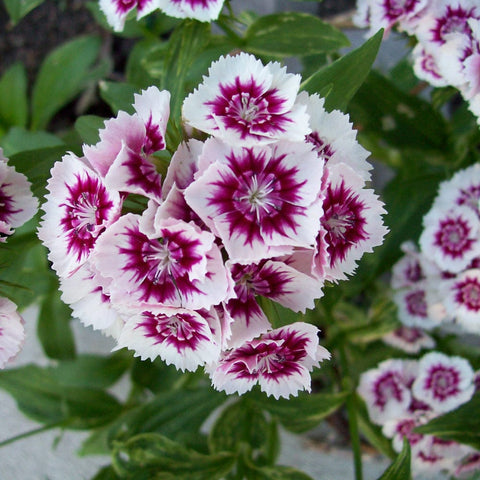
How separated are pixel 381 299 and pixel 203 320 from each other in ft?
3.61

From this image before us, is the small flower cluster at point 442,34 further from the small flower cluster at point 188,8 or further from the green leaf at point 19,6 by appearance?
the green leaf at point 19,6

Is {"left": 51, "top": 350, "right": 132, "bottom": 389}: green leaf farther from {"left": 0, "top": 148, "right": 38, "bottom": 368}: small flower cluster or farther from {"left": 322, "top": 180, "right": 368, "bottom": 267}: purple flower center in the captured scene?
{"left": 322, "top": 180, "right": 368, "bottom": 267}: purple flower center

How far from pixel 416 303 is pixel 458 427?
0.37 meters

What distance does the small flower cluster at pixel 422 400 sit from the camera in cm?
144

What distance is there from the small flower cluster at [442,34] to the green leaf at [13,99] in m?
1.10

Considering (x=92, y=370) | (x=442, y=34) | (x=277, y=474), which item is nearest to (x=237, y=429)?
(x=277, y=474)

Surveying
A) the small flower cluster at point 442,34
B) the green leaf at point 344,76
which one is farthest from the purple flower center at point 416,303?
the green leaf at point 344,76

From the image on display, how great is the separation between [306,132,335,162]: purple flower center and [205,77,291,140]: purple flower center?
0.07m

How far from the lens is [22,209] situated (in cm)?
112

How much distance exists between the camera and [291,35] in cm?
147

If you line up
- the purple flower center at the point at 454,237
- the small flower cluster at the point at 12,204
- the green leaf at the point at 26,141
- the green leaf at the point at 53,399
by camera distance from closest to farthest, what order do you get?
the small flower cluster at the point at 12,204 → the purple flower center at the point at 454,237 → the green leaf at the point at 26,141 → the green leaf at the point at 53,399

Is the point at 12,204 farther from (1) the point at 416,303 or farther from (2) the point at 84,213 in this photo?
(1) the point at 416,303

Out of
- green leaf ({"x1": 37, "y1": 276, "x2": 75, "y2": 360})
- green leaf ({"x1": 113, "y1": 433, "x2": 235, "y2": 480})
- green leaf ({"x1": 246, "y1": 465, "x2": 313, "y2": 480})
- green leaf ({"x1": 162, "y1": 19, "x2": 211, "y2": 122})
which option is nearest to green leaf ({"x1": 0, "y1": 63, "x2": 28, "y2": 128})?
green leaf ({"x1": 37, "y1": 276, "x2": 75, "y2": 360})

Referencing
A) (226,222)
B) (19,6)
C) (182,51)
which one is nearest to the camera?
(226,222)
